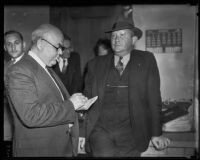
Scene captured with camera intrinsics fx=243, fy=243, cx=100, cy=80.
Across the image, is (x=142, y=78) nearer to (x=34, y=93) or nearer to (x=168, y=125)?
(x=168, y=125)

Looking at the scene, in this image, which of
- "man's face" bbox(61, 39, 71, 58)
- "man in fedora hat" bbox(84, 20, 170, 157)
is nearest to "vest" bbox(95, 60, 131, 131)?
"man in fedora hat" bbox(84, 20, 170, 157)

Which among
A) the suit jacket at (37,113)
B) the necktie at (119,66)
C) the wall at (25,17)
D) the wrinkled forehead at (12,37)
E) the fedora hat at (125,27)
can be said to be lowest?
the suit jacket at (37,113)

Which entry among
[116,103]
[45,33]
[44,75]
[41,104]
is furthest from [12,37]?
[116,103]

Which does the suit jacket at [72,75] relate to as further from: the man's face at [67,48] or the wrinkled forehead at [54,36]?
the wrinkled forehead at [54,36]

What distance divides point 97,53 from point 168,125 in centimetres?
85

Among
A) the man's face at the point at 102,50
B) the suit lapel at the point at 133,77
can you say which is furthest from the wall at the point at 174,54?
the man's face at the point at 102,50

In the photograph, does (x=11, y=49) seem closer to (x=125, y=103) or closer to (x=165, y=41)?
(x=125, y=103)

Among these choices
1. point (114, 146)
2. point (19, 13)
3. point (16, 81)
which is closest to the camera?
point (16, 81)

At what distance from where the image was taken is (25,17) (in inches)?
80.9

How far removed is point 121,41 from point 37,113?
92 cm

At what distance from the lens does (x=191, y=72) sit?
77.6 inches

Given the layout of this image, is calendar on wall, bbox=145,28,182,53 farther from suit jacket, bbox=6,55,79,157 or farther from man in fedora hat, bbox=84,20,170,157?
suit jacket, bbox=6,55,79,157

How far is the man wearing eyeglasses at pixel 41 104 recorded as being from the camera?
1390mm

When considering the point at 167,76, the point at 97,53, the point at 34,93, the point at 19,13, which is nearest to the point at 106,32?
the point at 97,53
